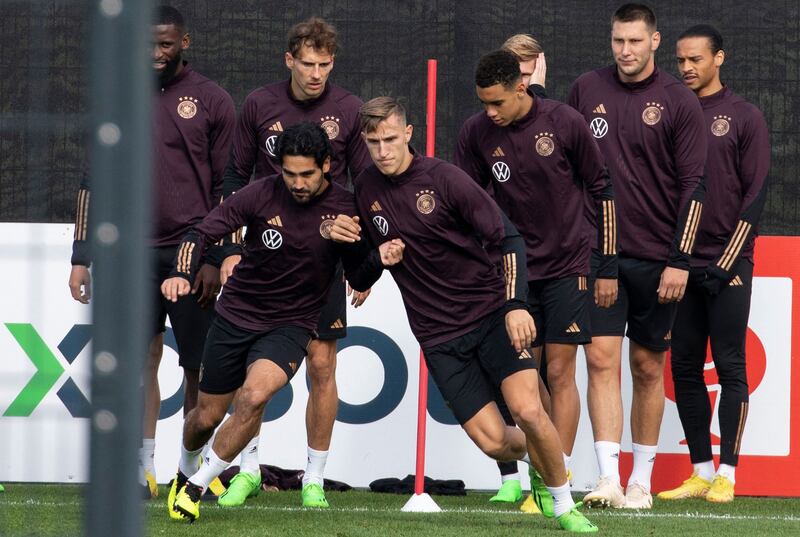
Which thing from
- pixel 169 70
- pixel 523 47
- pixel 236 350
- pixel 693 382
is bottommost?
pixel 693 382

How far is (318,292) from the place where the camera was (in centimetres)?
552

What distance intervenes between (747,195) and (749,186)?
0.08 meters

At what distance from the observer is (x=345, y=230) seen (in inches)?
200


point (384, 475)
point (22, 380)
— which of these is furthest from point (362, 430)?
point (22, 380)

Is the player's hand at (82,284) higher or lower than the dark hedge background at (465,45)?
lower

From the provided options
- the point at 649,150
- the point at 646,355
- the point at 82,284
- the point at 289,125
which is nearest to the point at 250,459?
the point at 289,125

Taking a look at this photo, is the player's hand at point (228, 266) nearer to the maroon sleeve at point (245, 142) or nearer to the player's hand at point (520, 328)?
the maroon sleeve at point (245, 142)

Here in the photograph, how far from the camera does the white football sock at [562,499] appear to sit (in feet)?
16.6

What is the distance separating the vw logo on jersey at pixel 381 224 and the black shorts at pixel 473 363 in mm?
482

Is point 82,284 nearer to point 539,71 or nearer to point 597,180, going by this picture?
point 597,180

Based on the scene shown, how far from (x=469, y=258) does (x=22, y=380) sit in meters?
2.86

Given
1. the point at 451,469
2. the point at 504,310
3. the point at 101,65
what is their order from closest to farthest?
the point at 101,65
the point at 504,310
the point at 451,469

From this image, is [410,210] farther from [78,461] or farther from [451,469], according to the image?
[78,461]

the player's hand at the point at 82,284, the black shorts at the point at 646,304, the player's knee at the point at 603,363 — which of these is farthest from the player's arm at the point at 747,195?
the player's hand at the point at 82,284
